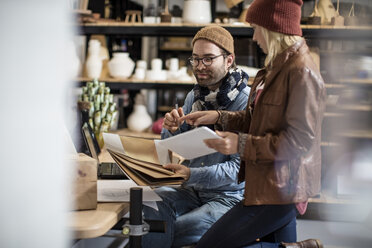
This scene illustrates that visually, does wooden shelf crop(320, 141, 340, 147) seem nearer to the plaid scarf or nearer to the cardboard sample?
the plaid scarf

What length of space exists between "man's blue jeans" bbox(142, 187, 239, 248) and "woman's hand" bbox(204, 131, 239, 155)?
64 cm

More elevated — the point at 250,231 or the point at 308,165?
the point at 308,165

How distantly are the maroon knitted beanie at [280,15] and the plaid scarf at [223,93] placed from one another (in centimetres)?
70

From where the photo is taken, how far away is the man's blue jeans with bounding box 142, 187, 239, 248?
6.20 ft

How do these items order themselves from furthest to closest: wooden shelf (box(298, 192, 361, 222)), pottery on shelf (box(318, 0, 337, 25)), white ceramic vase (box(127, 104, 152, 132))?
white ceramic vase (box(127, 104, 152, 132)) → pottery on shelf (box(318, 0, 337, 25)) → wooden shelf (box(298, 192, 361, 222))

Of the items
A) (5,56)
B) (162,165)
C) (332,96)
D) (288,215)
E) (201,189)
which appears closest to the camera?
(5,56)

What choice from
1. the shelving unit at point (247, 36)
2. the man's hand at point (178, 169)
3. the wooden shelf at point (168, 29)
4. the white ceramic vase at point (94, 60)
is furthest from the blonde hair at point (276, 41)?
the white ceramic vase at point (94, 60)

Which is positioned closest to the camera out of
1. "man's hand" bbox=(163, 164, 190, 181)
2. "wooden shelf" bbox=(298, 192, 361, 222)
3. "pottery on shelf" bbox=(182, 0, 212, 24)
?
"man's hand" bbox=(163, 164, 190, 181)

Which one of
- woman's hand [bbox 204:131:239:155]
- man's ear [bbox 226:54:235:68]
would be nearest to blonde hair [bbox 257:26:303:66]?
woman's hand [bbox 204:131:239:155]

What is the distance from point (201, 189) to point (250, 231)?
542 mm

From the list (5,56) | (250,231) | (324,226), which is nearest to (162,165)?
(250,231)

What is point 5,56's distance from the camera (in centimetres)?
92

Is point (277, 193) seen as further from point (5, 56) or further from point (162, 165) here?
point (5, 56)

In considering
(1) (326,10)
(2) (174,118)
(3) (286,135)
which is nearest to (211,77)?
(2) (174,118)
